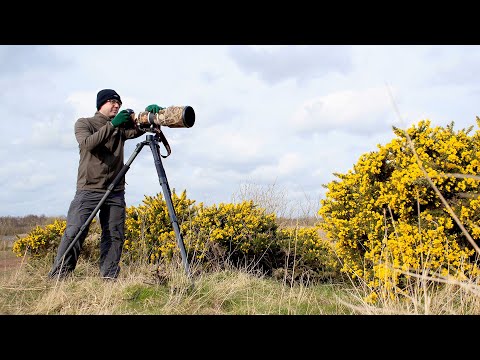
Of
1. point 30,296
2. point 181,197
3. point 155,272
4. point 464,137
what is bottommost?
point 30,296

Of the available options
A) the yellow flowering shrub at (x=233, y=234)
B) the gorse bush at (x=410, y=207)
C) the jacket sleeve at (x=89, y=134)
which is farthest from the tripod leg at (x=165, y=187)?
the yellow flowering shrub at (x=233, y=234)

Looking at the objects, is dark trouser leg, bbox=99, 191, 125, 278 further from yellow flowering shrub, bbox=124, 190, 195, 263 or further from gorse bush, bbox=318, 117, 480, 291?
gorse bush, bbox=318, 117, 480, 291

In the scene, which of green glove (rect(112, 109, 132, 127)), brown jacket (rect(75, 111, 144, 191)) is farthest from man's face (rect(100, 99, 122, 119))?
green glove (rect(112, 109, 132, 127))

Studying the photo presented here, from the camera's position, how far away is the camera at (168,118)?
4070 mm

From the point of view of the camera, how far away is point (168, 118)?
13.6 feet

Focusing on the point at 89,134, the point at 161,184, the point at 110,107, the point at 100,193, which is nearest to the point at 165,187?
the point at 161,184

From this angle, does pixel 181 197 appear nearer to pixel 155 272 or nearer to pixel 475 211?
pixel 155 272

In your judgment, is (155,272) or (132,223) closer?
(155,272)

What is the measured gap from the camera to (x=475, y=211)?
4.38 metres

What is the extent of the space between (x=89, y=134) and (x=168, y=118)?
1138mm

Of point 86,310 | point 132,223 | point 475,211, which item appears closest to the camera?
point 86,310

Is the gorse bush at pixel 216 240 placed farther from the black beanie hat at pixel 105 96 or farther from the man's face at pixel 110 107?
the black beanie hat at pixel 105 96
